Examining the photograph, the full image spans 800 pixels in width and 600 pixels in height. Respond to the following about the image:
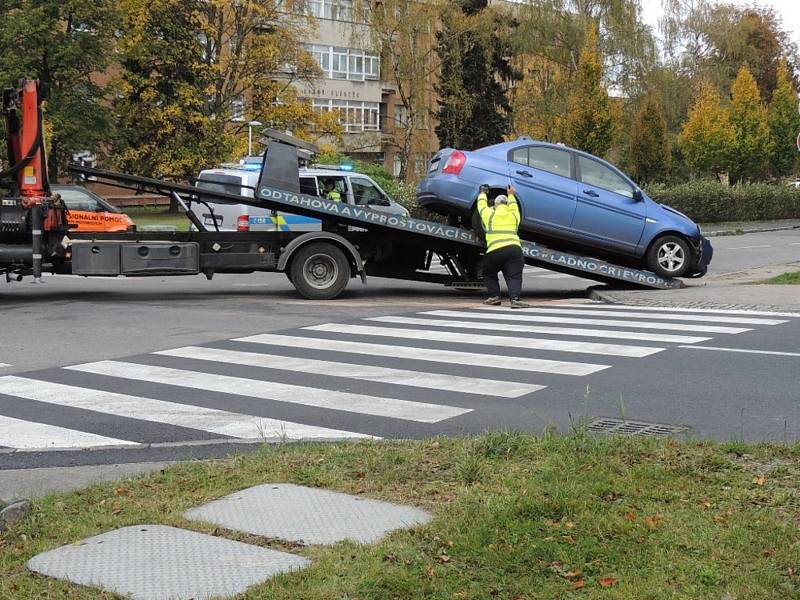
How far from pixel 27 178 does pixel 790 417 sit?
11294mm

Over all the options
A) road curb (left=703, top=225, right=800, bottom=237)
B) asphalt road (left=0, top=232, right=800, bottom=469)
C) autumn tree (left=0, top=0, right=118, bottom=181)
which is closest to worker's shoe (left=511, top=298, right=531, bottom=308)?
asphalt road (left=0, top=232, right=800, bottom=469)

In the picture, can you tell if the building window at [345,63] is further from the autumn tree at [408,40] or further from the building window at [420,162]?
the autumn tree at [408,40]

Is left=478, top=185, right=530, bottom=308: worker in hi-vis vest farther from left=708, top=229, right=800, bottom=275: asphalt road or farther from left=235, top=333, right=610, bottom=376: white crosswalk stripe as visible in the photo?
left=708, top=229, right=800, bottom=275: asphalt road

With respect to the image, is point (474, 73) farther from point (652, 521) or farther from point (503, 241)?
point (652, 521)

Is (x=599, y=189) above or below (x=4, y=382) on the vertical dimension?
above

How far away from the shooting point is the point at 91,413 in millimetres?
7898

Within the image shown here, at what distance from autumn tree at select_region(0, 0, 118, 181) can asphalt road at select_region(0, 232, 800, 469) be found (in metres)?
27.6

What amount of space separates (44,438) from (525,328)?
6567mm

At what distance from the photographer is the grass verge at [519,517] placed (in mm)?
3994

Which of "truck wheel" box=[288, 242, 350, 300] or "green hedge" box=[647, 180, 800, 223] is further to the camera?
"green hedge" box=[647, 180, 800, 223]

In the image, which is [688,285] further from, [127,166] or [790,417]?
[127,166]

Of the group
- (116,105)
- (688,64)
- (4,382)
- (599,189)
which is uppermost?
(688,64)

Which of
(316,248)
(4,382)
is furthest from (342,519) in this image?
(316,248)

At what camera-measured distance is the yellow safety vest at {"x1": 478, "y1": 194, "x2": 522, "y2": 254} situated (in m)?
14.8
